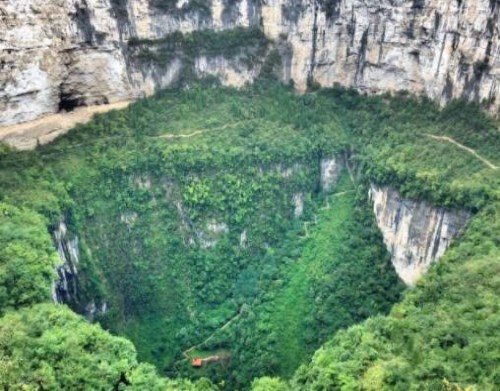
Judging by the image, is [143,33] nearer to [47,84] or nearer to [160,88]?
[160,88]

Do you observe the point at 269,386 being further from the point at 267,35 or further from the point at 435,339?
the point at 267,35

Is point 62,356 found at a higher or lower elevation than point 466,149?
lower

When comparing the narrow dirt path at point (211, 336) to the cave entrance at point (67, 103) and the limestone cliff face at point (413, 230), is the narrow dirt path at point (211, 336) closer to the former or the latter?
the limestone cliff face at point (413, 230)

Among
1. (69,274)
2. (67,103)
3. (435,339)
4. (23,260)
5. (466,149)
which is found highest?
(67,103)

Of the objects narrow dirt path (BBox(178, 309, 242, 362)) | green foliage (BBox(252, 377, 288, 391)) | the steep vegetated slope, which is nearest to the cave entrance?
the steep vegetated slope

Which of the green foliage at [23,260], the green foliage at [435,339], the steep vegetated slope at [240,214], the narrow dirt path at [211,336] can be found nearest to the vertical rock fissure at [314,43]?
→ the steep vegetated slope at [240,214]

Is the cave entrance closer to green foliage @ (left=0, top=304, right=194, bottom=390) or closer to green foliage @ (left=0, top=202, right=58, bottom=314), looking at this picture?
green foliage @ (left=0, top=202, right=58, bottom=314)

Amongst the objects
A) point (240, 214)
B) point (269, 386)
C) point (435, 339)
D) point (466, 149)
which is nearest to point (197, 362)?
point (269, 386)
